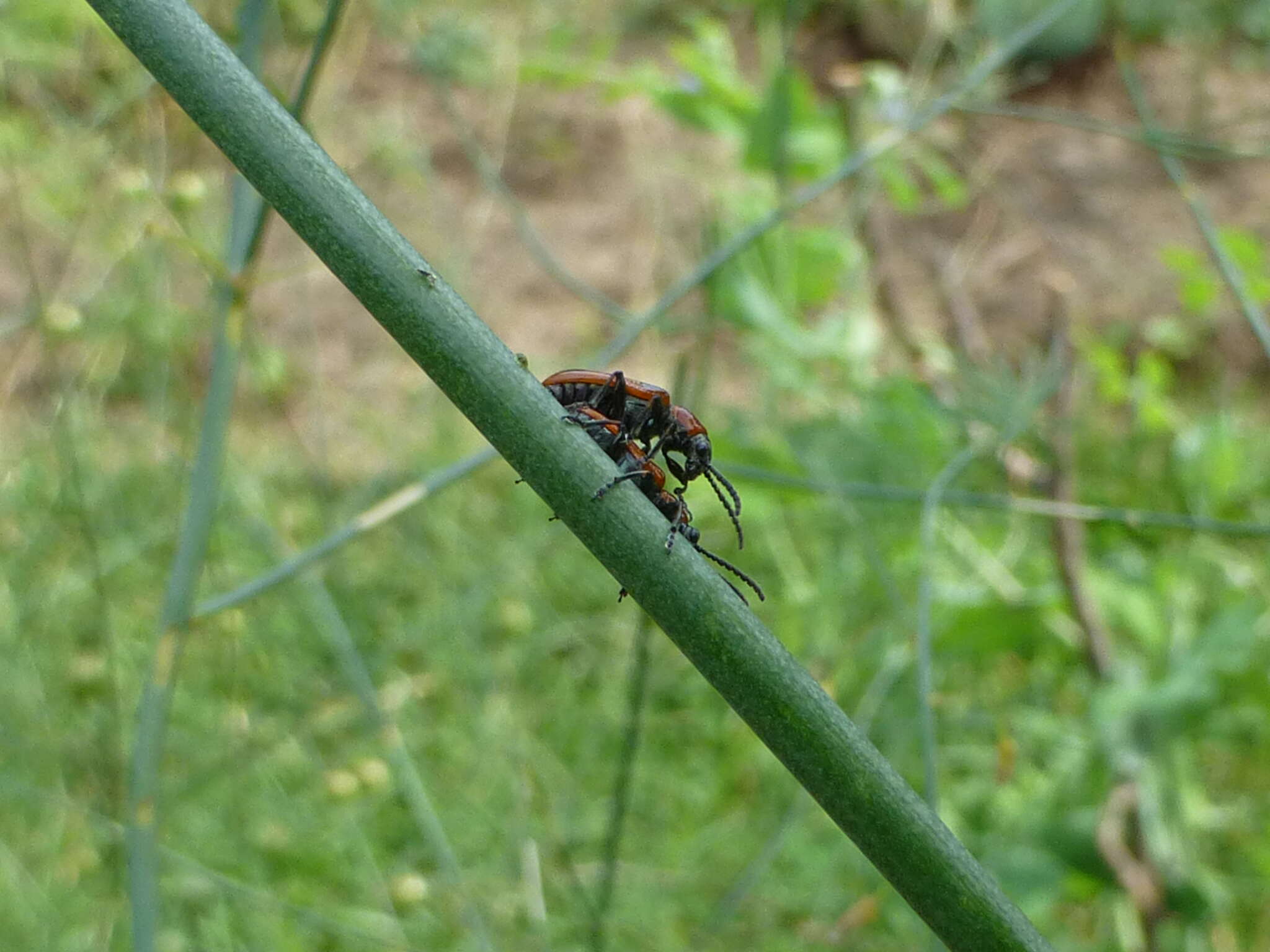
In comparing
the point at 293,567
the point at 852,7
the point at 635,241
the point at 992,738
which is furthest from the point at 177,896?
the point at 852,7

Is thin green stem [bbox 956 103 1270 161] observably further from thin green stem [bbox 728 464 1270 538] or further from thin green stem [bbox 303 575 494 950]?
thin green stem [bbox 303 575 494 950]

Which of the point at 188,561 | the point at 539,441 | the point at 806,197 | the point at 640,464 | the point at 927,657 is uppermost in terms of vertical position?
the point at 806,197

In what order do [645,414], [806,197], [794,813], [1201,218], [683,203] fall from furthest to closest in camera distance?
1. [683,203]
2. [794,813]
3. [806,197]
4. [1201,218]
5. [645,414]

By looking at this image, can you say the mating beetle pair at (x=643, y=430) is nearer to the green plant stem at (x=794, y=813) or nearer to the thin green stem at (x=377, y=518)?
the thin green stem at (x=377, y=518)

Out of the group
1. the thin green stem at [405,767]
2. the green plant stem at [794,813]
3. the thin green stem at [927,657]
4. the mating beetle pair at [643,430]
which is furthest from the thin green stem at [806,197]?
the green plant stem at [794,813]

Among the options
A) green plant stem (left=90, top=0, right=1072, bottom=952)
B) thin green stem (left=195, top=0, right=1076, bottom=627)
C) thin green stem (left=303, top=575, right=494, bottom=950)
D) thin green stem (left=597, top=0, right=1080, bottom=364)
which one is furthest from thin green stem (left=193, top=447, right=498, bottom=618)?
green plant stem (left=90, top=0, right=1072, bottom=952)

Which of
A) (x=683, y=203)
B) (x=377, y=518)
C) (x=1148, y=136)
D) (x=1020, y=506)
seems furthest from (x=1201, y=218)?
(x=683, y=203)

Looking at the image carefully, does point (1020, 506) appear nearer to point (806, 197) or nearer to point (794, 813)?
point (806, 197)
